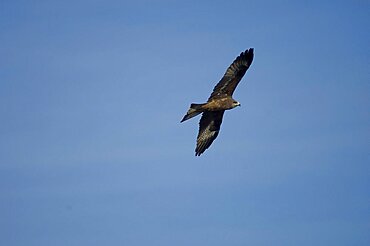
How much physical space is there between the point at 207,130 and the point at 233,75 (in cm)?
272

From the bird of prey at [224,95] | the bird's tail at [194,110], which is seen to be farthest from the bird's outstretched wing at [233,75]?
the bird's tail at [194,110]

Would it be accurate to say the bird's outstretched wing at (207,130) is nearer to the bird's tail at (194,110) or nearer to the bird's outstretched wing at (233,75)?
the bird's outstretched wing at (233,75)

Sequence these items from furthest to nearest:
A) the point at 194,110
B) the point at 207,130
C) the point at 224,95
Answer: the point at 207,130, the point at 224,95, the point at 194,110

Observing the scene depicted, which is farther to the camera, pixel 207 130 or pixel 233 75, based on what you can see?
pixel 207 130

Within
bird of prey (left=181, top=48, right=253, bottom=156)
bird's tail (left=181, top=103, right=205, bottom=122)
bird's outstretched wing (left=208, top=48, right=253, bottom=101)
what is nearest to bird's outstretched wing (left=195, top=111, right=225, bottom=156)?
bird of prey (left=181, top=48, right=253, bottom=156)

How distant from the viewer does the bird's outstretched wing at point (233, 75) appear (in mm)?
33906

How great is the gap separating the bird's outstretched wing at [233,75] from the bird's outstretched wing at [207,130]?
3.93ft

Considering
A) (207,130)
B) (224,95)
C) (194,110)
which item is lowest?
(194,110)

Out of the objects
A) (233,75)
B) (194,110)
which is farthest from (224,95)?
(194,110)

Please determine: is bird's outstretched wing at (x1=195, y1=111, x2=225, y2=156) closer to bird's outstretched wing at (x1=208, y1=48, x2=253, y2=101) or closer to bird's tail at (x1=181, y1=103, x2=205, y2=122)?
bird's outstretched wing at (x1=208, y1=48, x2=253, y2=101)

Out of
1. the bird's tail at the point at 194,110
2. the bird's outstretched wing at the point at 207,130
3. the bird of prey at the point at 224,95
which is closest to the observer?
the bird's tail at the point at 194,110

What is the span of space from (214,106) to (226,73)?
1.53m

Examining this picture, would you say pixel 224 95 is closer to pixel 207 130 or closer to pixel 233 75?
pixel 233 75

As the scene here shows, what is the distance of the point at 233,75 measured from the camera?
1339 inches
